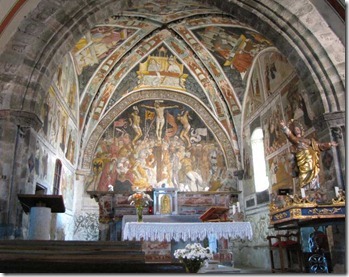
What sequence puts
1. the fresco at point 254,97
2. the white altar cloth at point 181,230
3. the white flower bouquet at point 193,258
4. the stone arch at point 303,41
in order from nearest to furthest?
the white flower bouquet at point 193,258 → the stone arch at point 303,41 → the white altar cloth at point 181,230 → the fresco at point 254,97

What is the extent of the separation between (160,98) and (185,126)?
178 centimetres

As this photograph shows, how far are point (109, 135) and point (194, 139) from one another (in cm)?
383

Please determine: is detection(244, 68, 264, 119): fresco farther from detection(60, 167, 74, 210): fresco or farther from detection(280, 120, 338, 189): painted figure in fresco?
detection(60, 167, 74, 210): fresco

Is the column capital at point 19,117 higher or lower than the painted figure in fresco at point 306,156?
higher

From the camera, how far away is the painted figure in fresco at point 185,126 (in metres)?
16.3

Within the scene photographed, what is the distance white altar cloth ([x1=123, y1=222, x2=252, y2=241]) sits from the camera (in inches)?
350

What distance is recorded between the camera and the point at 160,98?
16.8m

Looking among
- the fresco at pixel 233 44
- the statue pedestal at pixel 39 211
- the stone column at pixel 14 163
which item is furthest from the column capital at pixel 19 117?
the fresco at pixel 233 44

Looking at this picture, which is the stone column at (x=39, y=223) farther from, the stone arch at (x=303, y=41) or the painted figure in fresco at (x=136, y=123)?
the painted figure in fresco at (x=136, y=123)

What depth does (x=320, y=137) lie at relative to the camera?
8.53 metres

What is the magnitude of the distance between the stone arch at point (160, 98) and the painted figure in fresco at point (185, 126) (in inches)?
19.8

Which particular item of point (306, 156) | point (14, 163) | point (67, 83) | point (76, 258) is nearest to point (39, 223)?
point (14, 163)

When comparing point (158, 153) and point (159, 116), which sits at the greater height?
point (159, 116)

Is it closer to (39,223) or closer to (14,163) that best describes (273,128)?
(14,163)
